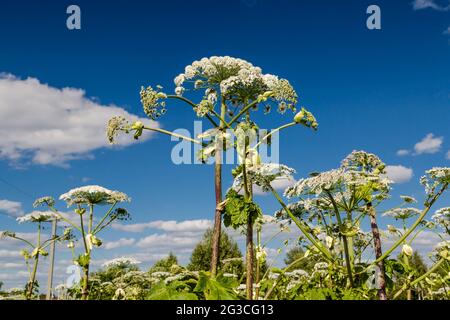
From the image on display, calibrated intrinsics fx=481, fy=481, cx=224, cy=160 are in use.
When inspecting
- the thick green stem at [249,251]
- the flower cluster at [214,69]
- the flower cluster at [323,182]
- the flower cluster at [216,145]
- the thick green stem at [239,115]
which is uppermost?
the flower cluster at [214,69]

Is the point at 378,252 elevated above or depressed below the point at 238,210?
below

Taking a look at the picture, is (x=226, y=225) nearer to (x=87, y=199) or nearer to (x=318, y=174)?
(x=318, y=174)

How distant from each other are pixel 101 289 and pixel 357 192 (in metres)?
6.42

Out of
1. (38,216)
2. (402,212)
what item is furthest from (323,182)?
(38,216)

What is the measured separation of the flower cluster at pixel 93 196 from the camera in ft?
26.3

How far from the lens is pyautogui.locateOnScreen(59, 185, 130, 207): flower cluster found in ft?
26.3

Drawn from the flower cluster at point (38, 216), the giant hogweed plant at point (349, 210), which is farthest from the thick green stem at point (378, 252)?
the flower cluster at point (38, 216)

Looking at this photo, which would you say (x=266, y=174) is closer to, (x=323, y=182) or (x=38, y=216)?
(x=323, y=182)

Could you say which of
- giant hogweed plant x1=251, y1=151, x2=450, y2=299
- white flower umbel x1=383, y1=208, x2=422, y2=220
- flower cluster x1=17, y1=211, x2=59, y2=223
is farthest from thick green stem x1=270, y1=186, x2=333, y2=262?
flower cluster x1=17, y1=211, x2=59, y2=223

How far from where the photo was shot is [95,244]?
732 centimetres

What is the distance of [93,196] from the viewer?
26.9 feet

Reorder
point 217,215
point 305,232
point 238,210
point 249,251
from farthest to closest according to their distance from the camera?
1. point 305,232
2. point 217,215
3. point 238,210
4. point 249,251

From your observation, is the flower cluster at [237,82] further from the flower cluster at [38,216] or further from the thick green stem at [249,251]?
the flower cluster at [38,216]
